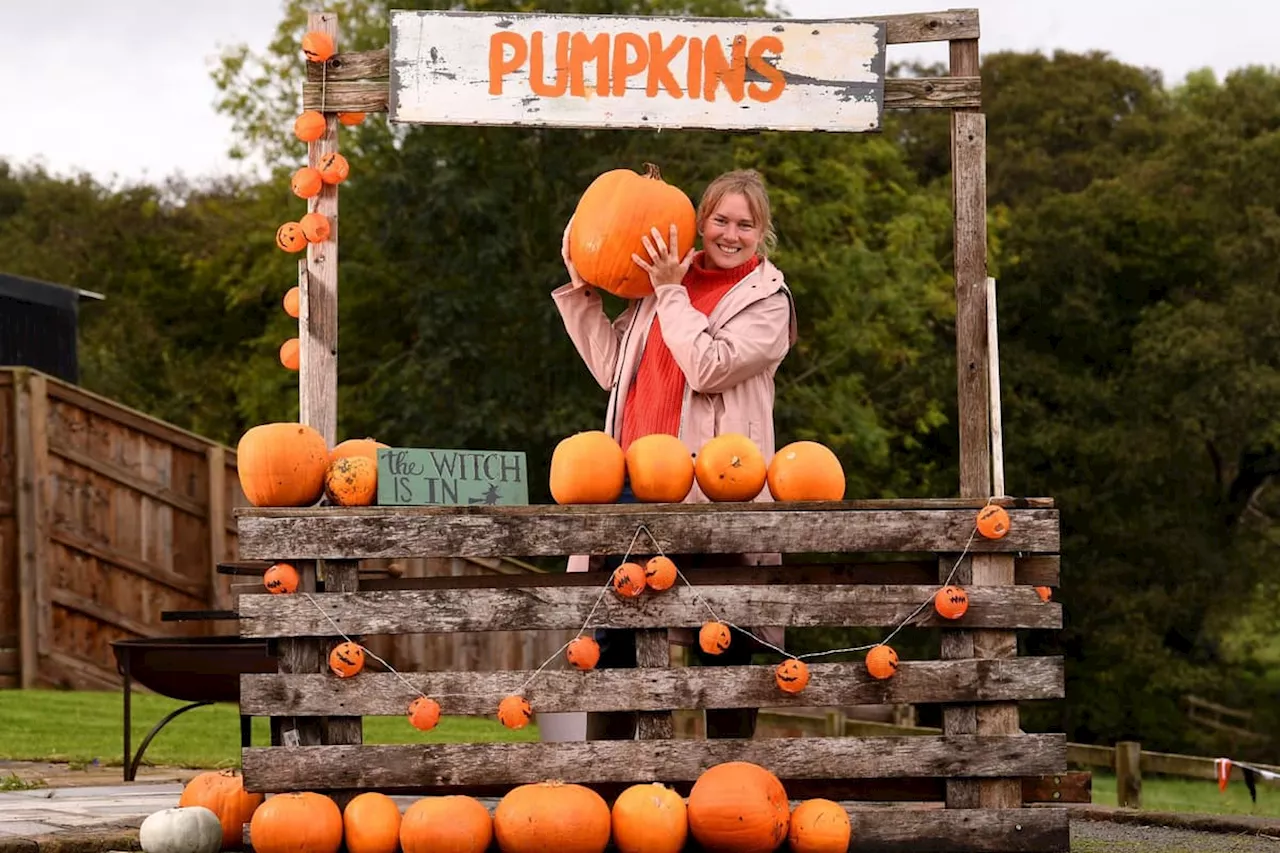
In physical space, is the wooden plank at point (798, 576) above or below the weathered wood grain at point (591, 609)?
above

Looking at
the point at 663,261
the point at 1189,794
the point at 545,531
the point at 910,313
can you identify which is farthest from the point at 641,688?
the point at 910,313

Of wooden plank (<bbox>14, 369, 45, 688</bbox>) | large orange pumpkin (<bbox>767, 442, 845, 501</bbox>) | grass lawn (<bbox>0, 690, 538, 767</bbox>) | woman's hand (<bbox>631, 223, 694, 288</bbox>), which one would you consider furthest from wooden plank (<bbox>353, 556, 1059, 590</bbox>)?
wooden plank (<bbox>14, 369, 45, 688</bbox>)

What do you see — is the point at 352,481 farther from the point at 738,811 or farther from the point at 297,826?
the point at 738,811

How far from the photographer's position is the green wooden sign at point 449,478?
4.89 meters

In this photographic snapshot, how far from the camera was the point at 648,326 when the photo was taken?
17.6ft

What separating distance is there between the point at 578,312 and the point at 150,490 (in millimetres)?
8480

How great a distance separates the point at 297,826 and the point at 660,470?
1.30m

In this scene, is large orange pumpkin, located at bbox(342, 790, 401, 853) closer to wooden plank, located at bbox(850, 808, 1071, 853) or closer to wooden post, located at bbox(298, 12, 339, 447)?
wooden post, located at bbox(298, 12, 339, 447)

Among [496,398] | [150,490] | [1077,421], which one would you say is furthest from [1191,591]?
[150,490]

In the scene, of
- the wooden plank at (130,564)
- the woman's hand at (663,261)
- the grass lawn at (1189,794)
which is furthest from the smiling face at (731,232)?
the grass lawn at (1189,794)

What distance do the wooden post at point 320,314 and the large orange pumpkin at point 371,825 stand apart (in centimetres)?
107

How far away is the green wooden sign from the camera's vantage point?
489cm

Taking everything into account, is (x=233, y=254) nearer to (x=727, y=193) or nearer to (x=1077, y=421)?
(x=1077, y=421)

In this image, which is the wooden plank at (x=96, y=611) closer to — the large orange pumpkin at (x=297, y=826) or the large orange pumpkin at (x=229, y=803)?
the large orange pumpkin at (x=229, y=803)
